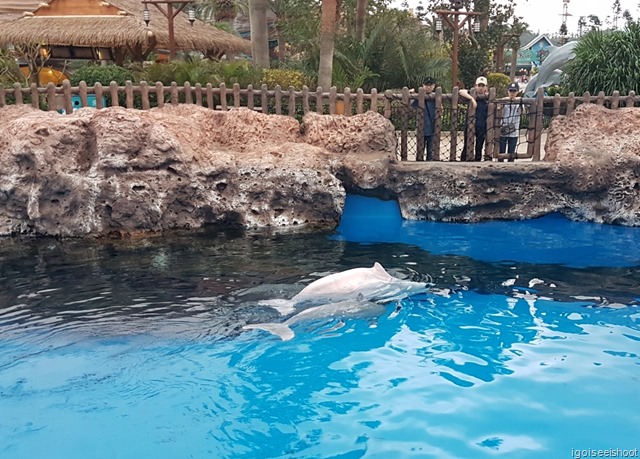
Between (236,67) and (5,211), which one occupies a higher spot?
(236,67)

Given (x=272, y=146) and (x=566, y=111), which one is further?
(x=566, y=111)

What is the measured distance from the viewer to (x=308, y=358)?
5.57 metres

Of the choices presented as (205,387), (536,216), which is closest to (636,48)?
(536,216)

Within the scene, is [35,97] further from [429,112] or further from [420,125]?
[429,112]

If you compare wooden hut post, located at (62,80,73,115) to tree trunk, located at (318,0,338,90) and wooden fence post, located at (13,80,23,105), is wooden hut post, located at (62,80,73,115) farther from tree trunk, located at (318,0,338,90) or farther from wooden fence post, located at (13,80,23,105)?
tree trunk, located at (318,0,338,90)

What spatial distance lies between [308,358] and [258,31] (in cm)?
1242

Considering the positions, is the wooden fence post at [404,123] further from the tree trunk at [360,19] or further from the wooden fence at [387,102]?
the tree trunk at [360,19]

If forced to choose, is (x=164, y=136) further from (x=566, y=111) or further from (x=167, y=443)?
(x=566, y=111)

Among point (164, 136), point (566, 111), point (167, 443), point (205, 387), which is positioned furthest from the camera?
point (566, 111)

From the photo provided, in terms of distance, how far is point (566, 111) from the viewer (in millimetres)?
11211

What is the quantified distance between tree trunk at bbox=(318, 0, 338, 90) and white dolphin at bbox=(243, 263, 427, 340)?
811cm

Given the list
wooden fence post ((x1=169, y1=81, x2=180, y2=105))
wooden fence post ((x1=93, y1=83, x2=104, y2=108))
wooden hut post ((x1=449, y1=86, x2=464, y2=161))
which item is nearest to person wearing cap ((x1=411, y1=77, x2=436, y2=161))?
wooden hut post ((x1=449, y1=86, x2=464, y2=161))

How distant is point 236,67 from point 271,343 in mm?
8898

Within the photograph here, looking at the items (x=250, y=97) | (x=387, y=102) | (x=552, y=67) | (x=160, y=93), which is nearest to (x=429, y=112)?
(x=387, y=102)
